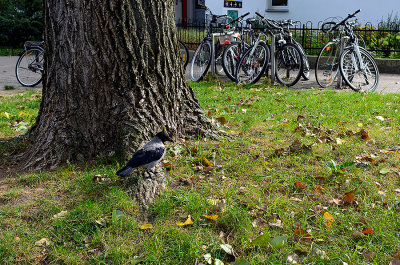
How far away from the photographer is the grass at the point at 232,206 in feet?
7.95

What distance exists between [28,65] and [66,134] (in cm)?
638

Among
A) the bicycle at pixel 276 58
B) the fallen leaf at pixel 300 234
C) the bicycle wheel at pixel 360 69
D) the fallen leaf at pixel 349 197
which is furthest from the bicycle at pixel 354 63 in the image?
the fallen leaf at pixel 300 234

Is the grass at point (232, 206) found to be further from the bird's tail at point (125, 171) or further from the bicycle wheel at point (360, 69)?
the bicycle wheel at point (360, 69)

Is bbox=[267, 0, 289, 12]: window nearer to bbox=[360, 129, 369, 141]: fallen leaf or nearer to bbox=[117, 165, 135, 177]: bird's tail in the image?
bbox=[360, 129, 369, 141]: fallen leaf

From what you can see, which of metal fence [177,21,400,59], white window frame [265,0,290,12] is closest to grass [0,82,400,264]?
metal fence [177,21,400,59]

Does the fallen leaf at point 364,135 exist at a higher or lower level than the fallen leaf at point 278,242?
higher

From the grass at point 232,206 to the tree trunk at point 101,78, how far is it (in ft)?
0.94

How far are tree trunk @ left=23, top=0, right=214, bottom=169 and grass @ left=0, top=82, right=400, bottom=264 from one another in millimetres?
287

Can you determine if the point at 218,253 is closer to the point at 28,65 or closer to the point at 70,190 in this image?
the point at 70,190

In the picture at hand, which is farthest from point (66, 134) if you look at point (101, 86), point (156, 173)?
point (156, 173)

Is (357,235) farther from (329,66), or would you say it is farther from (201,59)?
(201,59)

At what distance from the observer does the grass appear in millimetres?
2424

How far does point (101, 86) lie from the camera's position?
3.54 metres

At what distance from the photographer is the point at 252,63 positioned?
856 cm
